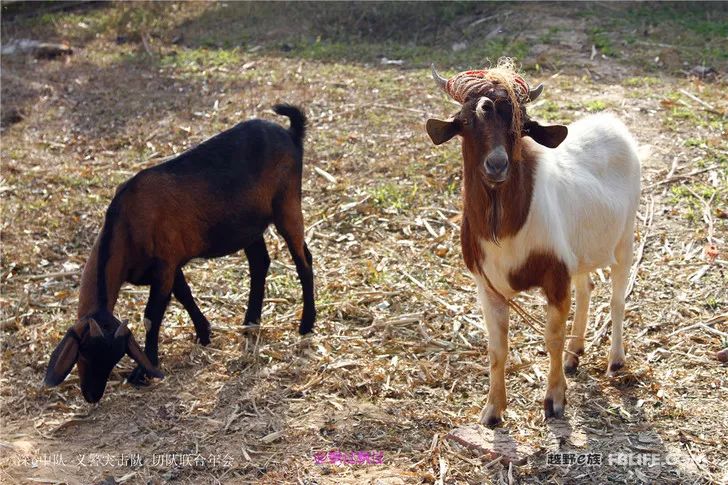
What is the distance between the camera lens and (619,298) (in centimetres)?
542

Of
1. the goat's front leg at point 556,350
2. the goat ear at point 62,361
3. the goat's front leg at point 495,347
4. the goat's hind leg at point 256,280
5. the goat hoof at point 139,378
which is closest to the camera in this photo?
the goat's front leg at point 556,350

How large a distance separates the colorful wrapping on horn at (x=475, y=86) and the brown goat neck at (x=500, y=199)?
27 centimetres

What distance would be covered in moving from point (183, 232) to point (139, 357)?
3.02 ft

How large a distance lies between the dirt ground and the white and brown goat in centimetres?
49

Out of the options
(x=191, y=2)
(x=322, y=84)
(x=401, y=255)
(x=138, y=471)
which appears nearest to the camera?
(x=138, y=471)

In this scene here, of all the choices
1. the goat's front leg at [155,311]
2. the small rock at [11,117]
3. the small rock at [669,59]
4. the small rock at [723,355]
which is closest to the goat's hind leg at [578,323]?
the small rock at [723,355]

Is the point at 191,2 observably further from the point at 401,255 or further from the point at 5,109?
the point at 401,255

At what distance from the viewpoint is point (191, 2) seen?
582 inches

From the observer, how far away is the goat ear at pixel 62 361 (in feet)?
16.8

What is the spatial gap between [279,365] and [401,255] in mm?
1676

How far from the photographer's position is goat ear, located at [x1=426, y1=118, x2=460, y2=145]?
4.31m

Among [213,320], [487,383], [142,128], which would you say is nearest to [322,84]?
[142,128]

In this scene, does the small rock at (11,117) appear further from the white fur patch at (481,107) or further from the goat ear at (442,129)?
the white fur patch at (481,107)

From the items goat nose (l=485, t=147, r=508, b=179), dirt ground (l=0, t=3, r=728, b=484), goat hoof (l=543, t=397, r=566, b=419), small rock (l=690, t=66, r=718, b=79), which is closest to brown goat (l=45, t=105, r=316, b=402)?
dirt ground (l=0, t=3, r=728, b=484)
